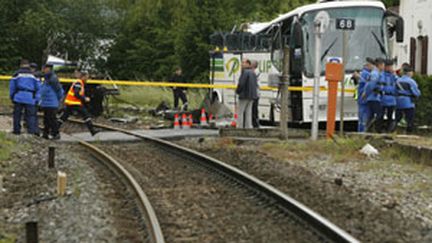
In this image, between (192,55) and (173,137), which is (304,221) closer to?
(173,137)

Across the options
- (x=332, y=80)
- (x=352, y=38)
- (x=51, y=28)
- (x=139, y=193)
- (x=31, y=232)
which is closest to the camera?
(x=31, y=232)

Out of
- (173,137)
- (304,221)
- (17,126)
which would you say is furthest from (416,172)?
(17,126)

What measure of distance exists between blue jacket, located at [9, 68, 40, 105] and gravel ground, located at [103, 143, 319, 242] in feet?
16.0

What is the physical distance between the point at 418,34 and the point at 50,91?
21670 mm

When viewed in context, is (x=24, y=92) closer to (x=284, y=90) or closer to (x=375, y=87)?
(x=284, y=90)

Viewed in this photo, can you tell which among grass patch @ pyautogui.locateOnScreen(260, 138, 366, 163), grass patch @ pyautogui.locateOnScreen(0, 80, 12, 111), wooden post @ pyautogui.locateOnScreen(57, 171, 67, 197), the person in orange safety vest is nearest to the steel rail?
wooden post @ pyautogui.locateOnScreen(57, 171, 67, 197)

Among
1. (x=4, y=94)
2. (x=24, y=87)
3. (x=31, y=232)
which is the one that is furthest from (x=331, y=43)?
(x=4, y=94)

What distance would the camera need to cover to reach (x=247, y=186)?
10961mm

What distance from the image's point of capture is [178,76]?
2727 cm

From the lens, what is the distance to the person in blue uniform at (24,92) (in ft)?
58.1

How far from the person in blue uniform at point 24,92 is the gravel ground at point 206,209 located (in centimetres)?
488

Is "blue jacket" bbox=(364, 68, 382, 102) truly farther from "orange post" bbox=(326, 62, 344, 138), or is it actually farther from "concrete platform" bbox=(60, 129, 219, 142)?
"concrete platform" bbox=(60, 129, 219, 142)

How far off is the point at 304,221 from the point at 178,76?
19.0 m

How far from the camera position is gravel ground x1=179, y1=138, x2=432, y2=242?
839 cm
